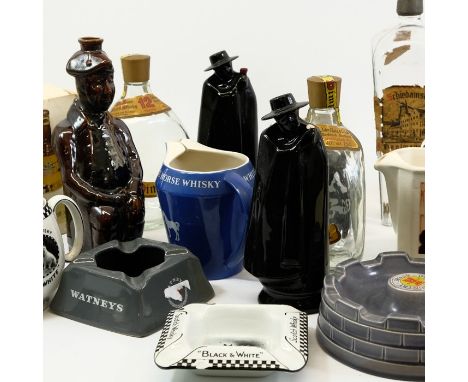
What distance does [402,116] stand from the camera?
1.12m

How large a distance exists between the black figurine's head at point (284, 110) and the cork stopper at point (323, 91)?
4.3 inches

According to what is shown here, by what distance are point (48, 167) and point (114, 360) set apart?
1.06 feet

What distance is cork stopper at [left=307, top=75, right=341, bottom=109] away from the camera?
3.21ft

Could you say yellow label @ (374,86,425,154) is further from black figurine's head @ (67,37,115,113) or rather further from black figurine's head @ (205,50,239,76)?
black figurine's head @ (67,37,115,113)

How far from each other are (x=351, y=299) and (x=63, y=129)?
346 mm

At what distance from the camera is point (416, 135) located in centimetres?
112

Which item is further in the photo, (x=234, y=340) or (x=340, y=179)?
(x=340, y=179)

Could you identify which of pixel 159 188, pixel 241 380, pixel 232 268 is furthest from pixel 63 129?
pixel 241 380

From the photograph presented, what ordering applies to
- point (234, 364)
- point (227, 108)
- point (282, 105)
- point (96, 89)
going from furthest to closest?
1. point (227, 108)
2. point (96, 89)
3. point (282, 105)
4. point (234, 364)

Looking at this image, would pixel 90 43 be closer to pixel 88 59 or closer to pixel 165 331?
pixel 88 59

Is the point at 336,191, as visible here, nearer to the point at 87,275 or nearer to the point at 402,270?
the point at 402,270

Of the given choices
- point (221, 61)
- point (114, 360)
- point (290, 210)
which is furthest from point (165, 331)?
point (221, 61)

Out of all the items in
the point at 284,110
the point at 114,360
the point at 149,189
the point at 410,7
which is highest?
the point at 410,7

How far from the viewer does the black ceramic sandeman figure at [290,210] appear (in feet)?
2.86
